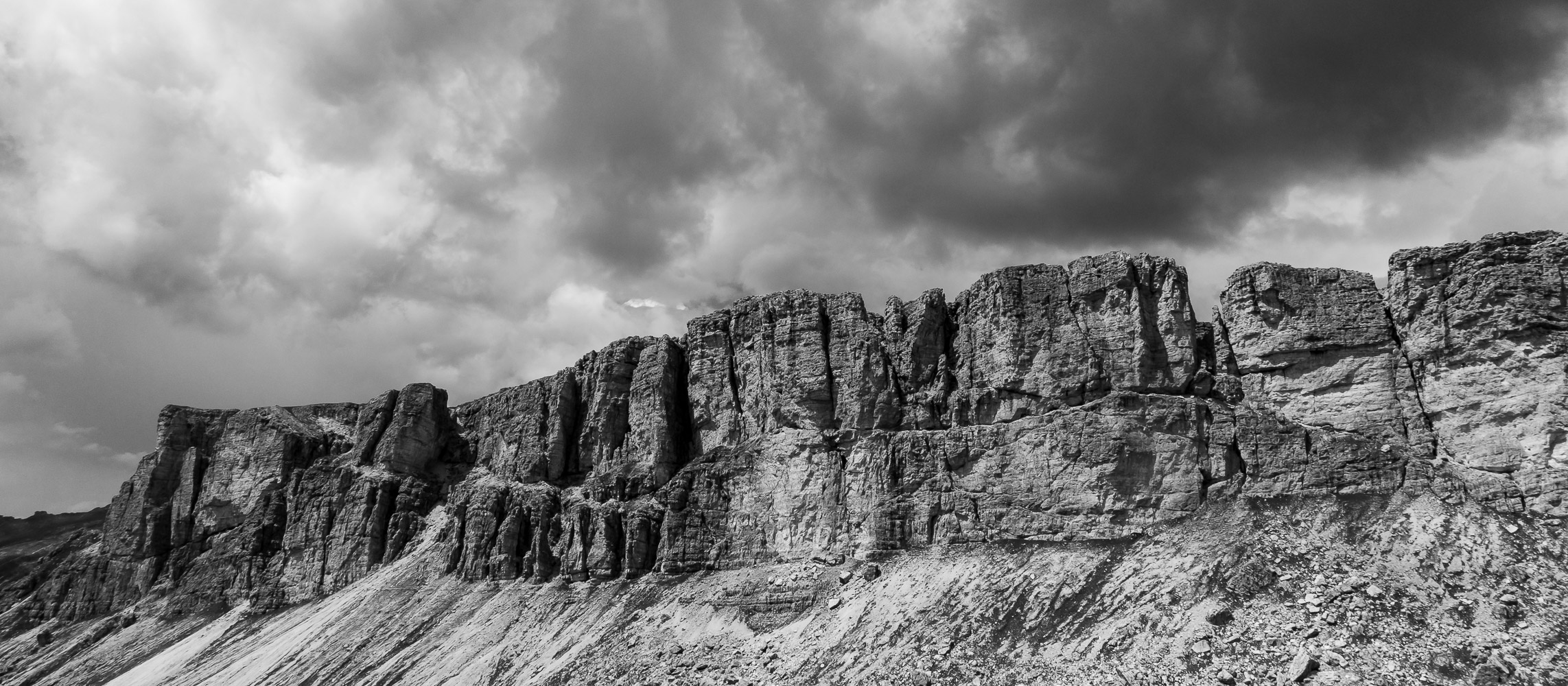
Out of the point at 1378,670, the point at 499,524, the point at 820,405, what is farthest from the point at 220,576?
the point at 1378,670

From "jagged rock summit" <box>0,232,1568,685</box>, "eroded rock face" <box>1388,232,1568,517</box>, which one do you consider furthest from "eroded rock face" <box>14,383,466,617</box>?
"eroded rock face" <box>1388,232,1568,517</box>

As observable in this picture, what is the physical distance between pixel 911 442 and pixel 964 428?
360 cm

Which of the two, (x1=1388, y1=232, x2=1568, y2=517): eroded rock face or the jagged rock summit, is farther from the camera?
the jagged rock summit

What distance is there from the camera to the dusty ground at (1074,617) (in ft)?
139

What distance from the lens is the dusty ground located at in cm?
4241

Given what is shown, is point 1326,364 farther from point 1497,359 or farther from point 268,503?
point 268,503

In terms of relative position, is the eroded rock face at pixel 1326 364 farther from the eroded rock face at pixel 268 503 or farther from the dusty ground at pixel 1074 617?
the eroded rock face at pixel 268 503

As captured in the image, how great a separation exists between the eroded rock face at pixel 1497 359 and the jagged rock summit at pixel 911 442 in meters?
0.13

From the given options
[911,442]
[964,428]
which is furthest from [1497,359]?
[911,442]

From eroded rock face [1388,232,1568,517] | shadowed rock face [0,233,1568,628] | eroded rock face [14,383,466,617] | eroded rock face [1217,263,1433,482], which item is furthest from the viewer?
eroded rock face [14,383,466,617]

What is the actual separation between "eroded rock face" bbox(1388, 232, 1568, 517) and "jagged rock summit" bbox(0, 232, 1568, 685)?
0.42 ft

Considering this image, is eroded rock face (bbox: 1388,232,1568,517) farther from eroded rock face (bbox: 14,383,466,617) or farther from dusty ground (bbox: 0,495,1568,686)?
eroded rock face (bbox: 14,383,466,617)

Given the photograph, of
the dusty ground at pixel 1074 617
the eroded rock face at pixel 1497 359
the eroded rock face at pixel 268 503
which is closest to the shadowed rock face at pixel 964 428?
the eroded rock face at pixel 1497 359

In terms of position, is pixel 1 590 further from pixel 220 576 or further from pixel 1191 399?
pixel 1191 399
